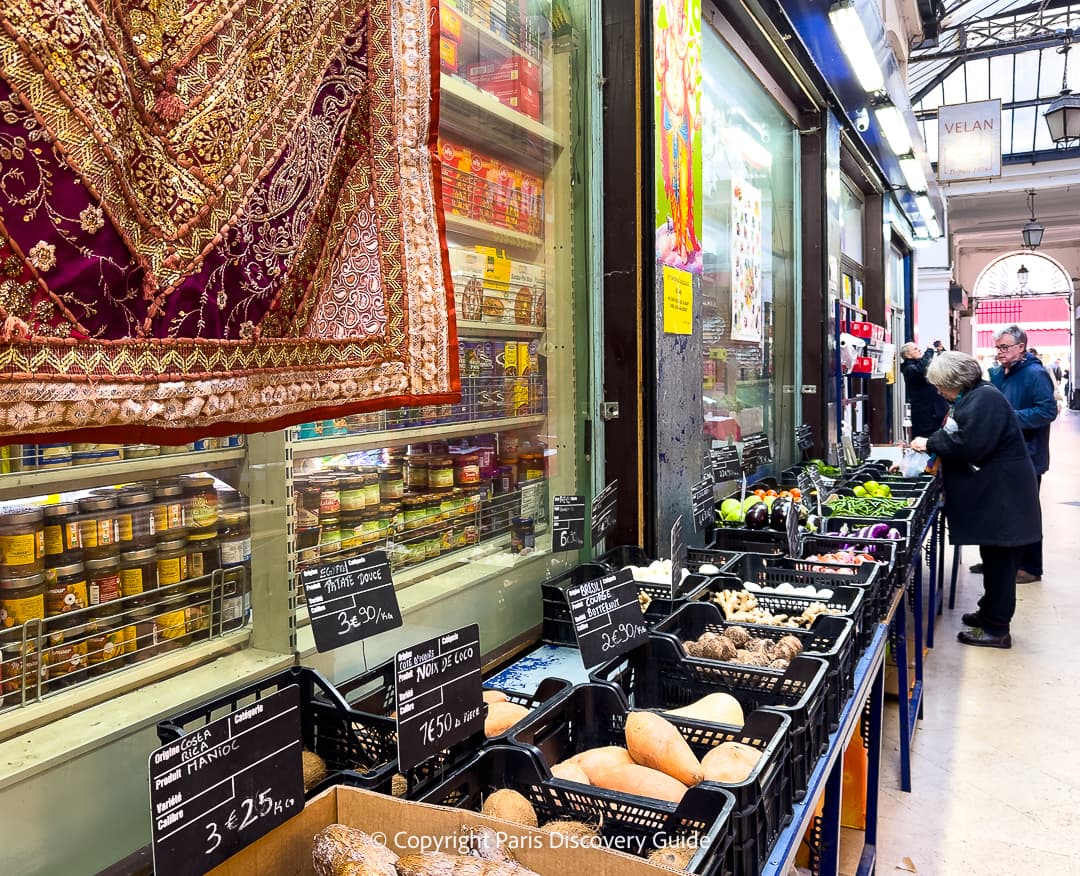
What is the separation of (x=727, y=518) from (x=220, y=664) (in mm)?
2450

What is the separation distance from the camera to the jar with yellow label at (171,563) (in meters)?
1.74

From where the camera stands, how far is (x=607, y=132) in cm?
288

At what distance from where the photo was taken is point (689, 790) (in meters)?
1.25

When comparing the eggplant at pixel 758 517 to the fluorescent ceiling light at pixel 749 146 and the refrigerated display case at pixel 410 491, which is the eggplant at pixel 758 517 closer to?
the refrigerated display case at pixel 410 491

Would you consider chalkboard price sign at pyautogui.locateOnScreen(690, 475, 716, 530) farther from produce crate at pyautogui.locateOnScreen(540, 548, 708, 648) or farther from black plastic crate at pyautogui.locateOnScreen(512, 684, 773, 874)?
black plastic crate at pyautogui.locateOnScreen(512, 684, 773, 874)

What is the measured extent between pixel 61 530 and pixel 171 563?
9.0 inches

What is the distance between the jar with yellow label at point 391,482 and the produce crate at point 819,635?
2.71 ft

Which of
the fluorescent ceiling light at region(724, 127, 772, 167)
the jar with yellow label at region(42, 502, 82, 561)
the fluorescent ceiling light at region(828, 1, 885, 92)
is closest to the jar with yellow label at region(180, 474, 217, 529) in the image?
the jar with yellow label at region(42, 502, 82, 561)

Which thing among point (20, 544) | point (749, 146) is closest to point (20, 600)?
point (20, 544)

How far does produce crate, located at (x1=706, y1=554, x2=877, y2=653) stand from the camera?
2.42 metres

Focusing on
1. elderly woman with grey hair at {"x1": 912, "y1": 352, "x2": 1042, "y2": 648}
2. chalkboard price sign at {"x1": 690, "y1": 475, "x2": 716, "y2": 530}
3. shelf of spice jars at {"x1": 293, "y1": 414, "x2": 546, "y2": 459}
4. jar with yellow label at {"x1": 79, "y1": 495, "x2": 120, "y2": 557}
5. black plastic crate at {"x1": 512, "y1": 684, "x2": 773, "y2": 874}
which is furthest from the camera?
elderly woman with grey hair at {"x1": 912, "y1": 352, "x2": 1042, "y2": 648}

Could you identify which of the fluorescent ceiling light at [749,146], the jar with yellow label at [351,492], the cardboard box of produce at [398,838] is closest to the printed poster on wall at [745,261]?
the fluorescent ceiling light at [749,146]

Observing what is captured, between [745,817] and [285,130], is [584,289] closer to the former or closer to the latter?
[285,130]

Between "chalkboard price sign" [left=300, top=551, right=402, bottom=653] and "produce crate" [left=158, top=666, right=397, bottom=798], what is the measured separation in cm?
9
